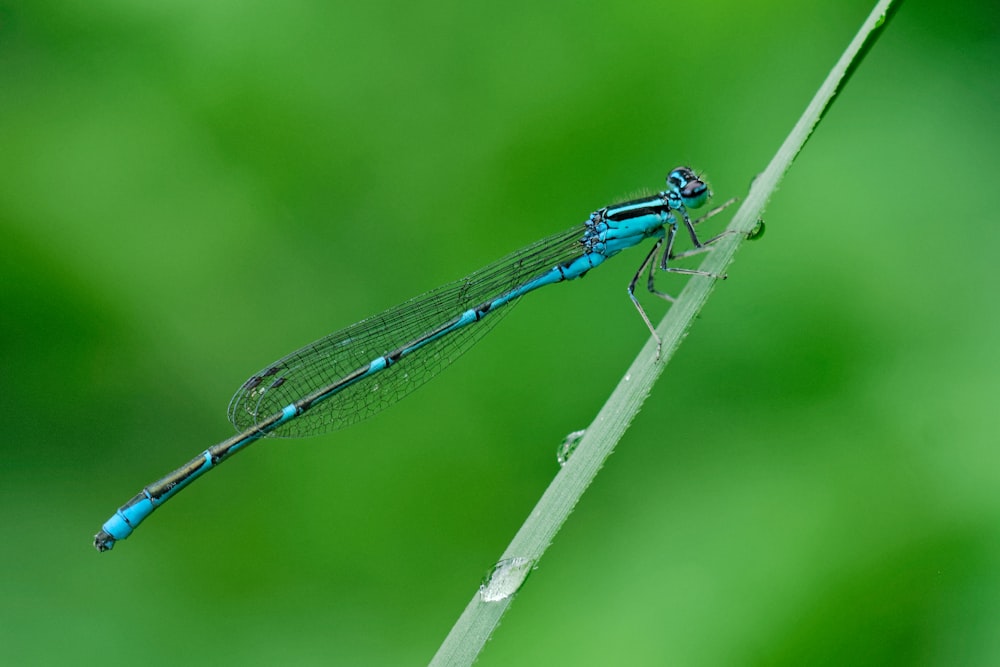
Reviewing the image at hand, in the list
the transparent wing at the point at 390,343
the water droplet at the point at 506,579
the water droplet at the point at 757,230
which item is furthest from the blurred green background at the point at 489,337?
the water droplet at the point at 506,579

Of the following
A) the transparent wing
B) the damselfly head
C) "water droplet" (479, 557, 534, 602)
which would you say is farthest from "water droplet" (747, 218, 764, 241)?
"water droplet" (479, 557, 534, 602)

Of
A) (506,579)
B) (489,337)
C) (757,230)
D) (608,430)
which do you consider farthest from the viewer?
(489,337)

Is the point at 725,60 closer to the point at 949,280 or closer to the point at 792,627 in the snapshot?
the point at 949,280

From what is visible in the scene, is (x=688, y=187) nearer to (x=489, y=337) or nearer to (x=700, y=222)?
(x=700, y=222)

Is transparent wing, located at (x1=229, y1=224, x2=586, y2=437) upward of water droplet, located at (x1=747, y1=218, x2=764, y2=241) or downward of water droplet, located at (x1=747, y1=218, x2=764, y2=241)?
upward

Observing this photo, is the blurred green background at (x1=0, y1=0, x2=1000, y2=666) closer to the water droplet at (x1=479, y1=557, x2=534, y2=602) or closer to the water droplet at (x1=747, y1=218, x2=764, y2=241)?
the water droplet at (x1=747, y1=218, x2=764, y2=241)

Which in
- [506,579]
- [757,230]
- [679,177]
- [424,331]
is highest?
[424,331]

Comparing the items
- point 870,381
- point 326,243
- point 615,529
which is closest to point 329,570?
point 615,529

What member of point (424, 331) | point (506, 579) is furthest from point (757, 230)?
point (424, 331)

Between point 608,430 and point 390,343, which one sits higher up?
point 390,343
